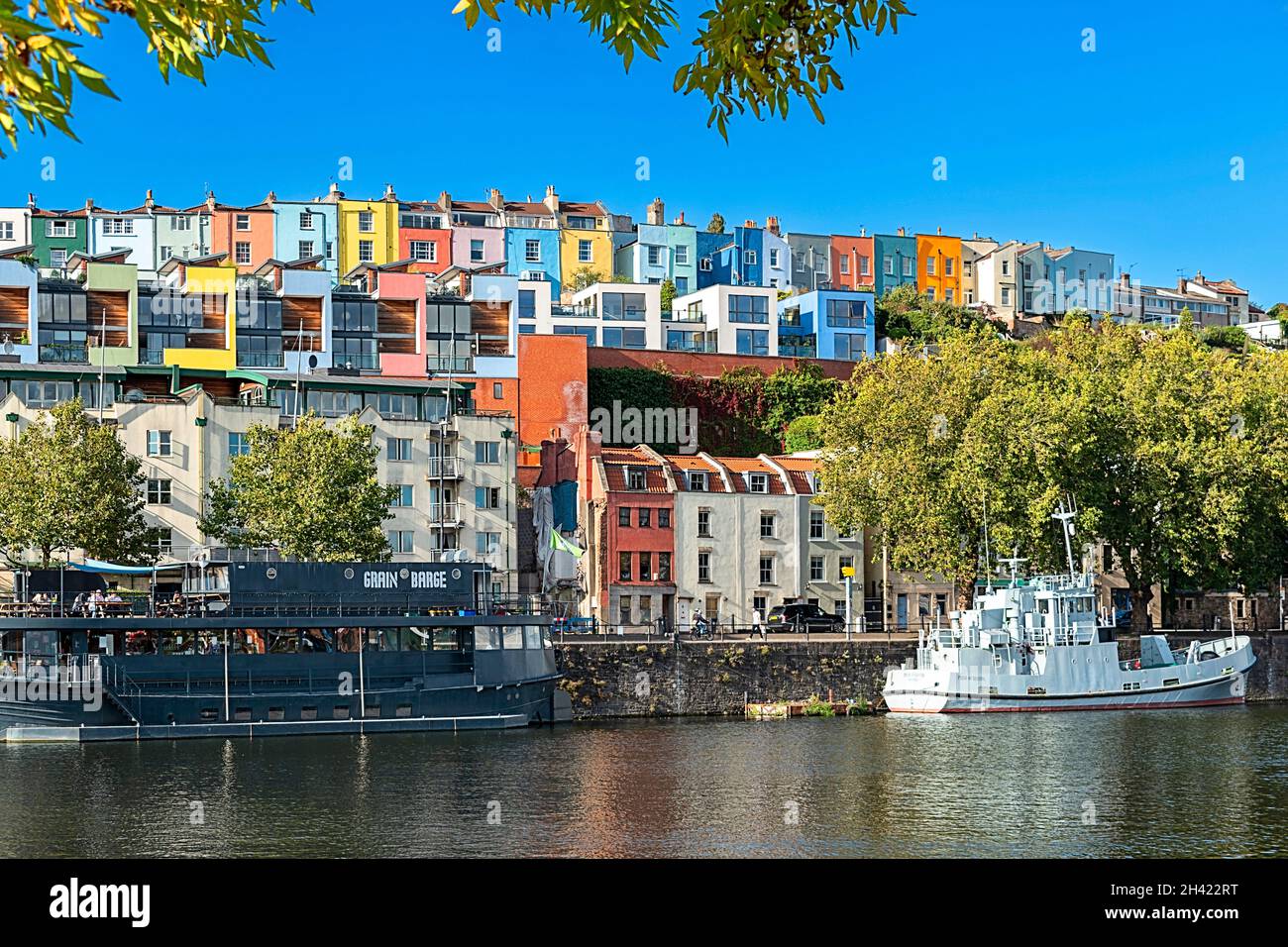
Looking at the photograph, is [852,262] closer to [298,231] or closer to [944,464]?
[298,231]

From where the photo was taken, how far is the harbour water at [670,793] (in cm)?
3822

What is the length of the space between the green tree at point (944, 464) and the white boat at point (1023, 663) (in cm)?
505

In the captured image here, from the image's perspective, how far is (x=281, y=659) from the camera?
63.5m

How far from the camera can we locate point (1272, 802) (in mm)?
44250

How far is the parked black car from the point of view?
82562 mm

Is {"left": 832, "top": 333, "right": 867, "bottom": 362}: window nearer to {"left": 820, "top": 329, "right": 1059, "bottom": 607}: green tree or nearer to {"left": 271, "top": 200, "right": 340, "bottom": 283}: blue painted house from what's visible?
{"left": 820, "top": 329, "right": 1059, "bottom": 607}: green tree

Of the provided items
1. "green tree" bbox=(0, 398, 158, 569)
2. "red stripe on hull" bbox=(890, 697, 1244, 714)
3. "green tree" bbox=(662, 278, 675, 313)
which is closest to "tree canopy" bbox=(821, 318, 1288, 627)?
"red stripe on hull" bbox=(890, 697, 1244, 714)

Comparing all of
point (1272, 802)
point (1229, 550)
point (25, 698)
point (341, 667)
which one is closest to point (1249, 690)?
point (1229, 550)

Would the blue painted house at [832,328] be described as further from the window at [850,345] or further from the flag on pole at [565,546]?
the flag on pole at [565,546]

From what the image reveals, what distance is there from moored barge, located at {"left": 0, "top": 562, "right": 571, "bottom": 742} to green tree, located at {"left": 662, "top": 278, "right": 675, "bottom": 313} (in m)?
64.4

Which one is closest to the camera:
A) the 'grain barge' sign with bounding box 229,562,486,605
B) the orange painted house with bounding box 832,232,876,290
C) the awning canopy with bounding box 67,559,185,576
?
the 'grain barge' sign with bounding box 229,562,486,605

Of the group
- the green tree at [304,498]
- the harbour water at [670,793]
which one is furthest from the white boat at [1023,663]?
the green tree at [304,498]
